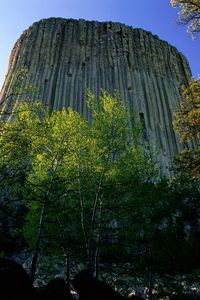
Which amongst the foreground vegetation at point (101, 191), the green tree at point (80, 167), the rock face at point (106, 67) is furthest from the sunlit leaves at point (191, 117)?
the rock face at point (106, 67)

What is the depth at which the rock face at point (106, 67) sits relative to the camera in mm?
32250

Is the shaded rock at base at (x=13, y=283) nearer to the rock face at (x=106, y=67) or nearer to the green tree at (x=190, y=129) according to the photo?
the green tree at (x=190, y=129)

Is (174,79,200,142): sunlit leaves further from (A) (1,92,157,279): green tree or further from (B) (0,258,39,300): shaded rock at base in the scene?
(B) (0,258,39,300): shaded rock at base

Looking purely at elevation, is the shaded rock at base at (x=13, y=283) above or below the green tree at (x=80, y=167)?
below

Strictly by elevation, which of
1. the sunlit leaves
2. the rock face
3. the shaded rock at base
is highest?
the rock face

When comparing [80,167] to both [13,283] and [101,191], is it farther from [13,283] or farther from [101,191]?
[13,283]

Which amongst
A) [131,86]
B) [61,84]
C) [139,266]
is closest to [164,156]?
[131,86]

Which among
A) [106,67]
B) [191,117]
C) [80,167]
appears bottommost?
[80,167]

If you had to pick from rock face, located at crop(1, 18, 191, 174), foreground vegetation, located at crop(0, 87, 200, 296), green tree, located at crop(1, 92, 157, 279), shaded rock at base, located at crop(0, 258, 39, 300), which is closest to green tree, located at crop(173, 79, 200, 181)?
foreground vegetation, located at crop(0, 87, 200, 296)

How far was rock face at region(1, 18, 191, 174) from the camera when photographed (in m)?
32.2

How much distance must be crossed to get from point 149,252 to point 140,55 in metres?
26.4

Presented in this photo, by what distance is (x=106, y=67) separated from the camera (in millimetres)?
34938

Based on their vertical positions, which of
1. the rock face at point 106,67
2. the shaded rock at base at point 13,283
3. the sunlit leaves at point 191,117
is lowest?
the shaded rock at base at point 13,283

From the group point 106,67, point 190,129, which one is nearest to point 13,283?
point 190,129
